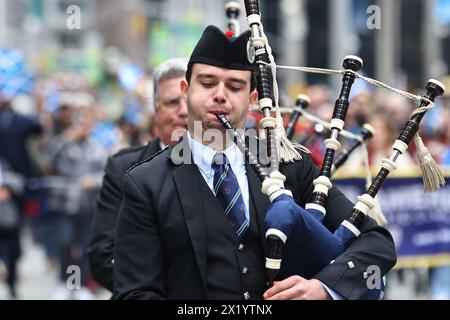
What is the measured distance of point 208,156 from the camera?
13.9 ft

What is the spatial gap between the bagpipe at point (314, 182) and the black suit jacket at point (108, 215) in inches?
64.3

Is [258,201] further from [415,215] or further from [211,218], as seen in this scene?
[415,215]

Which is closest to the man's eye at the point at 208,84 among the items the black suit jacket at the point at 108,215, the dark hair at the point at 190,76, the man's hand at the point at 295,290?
the dark hair at the point at 190,76

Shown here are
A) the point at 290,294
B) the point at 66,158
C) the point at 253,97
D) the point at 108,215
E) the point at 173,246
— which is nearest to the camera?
the point at 290,294

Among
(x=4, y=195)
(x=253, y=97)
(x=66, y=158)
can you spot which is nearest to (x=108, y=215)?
(x=253, y=97)

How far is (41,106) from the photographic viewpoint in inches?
723

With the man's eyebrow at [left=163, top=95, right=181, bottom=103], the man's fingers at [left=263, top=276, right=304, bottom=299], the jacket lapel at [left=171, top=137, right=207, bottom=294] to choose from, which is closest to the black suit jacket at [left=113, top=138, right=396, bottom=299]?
the jacket lapel at [left=171, top=137, right=207, bottom=294]

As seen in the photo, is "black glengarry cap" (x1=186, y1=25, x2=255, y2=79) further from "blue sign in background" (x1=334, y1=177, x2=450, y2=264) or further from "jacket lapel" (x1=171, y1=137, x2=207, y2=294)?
"blue sign in background" (x1=334, y1=177, x2=450, y2=264)

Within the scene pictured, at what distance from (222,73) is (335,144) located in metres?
0.51

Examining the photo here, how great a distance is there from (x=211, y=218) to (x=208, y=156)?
240 millimetres

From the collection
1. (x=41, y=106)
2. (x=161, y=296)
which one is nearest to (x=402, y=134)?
(x=161, y=296)

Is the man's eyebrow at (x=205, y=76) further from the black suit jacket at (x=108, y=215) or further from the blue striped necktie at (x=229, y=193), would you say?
the black suit jacket at (x=108, y=215)

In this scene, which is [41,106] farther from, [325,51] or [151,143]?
[325,51]

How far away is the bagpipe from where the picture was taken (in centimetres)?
394
